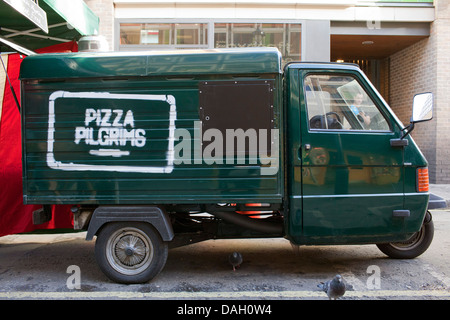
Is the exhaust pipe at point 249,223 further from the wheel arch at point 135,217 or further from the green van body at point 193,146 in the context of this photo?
the wheel arch at point 135,217

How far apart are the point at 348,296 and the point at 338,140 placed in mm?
1561

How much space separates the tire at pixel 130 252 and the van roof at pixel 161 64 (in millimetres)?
1590

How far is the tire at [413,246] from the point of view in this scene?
190 inches

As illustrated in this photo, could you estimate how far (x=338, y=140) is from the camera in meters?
4.11

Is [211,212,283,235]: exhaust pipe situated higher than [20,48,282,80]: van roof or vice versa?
[20,48,282,80]: van roof

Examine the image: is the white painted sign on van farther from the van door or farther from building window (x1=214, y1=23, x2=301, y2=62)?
building window (x1=214, y1=23, x2=301, y2=62)

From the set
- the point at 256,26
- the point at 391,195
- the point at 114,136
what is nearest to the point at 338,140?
the point at 391,195

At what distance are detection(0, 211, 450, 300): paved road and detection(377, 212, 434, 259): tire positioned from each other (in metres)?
0.10

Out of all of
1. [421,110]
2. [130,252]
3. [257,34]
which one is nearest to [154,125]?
[130,252]

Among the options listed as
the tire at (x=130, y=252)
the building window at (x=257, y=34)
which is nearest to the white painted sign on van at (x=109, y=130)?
the tire at (x=130, y=252)

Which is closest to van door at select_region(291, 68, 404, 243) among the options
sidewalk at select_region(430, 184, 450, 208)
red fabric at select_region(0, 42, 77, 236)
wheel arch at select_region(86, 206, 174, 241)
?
wheel arch at select_region(86, 206, 174, 241)

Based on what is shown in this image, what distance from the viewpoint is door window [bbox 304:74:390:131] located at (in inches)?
165

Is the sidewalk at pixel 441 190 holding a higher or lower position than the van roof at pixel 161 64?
lower
